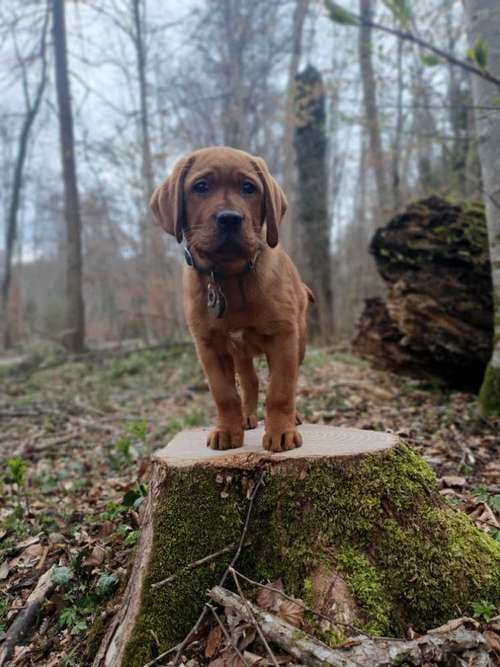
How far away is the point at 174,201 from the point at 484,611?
2.72 meters

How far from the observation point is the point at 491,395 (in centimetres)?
525

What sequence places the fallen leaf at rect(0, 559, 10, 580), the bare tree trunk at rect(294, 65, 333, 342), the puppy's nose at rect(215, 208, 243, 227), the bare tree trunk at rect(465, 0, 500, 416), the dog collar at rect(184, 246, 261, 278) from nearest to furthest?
the puppy's nose at rect(215, 208, 243, 227), the dog collar at rect(184, 246, 261, 278), the fallen leaf at rect(0, 559, 10, 580), the bare tree trunk at rect(465, 0, 500, 416), the bare tree trunk at rect(294, 65, 333, 342)

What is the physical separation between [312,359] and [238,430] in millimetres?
7108

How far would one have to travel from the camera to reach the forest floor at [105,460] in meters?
2.96

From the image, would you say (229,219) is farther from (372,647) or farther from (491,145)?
(491,145)

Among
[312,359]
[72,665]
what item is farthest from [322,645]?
[312,359]

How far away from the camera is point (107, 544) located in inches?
135

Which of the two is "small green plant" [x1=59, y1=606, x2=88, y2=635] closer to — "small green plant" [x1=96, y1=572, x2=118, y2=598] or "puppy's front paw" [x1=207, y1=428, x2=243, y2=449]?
"small green plant" [x1=96, y1=572, x2=118, y2=598]

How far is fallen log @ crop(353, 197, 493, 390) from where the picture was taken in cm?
701

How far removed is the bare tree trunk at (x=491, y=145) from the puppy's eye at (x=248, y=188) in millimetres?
2817

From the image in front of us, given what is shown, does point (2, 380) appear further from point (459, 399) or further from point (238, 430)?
point (238, 430)

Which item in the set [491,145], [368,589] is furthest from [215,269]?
[491,145]

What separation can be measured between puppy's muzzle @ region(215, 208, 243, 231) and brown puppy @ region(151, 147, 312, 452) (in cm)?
1

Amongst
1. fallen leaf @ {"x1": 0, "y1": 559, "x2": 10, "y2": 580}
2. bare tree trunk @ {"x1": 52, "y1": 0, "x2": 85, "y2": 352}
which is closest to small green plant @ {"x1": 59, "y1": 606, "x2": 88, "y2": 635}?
fallen leaf @ {"x1": 0, "y1": 559, "x2": 10, "y2": 580}
